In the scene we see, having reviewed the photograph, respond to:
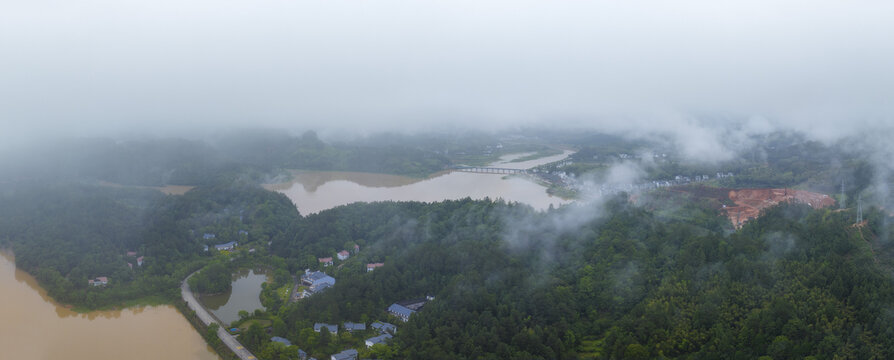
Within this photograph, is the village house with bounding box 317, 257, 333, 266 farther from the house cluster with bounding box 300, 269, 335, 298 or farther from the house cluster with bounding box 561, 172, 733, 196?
the house cluster with bounding box 561, 172, 733, 196

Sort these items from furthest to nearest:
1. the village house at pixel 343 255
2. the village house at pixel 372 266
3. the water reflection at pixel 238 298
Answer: the village house at pixel 343 255, the village house at pixel 372 266, the water reflection at pixel 238 298

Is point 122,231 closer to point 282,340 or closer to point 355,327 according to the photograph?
point 282,340

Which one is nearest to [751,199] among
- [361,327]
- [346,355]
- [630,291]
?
[630,291]

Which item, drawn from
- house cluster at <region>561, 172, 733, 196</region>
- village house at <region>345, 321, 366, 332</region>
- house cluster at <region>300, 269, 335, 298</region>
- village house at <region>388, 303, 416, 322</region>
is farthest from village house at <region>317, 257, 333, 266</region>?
house cluster at <region>561, 172, 733, 196</region>

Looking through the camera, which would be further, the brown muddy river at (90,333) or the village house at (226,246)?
the village house at (226,246)

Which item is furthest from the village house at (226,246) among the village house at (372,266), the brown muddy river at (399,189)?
the village house at (372,266)

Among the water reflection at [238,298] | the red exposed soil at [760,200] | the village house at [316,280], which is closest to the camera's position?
the water reflection at [238,298]

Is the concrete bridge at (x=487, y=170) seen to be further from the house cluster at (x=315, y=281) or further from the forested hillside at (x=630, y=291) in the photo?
the house cluster at (x=315, y=281)
